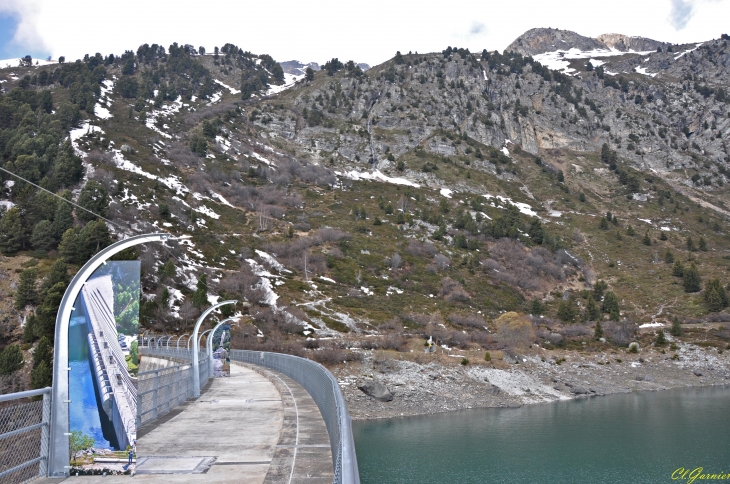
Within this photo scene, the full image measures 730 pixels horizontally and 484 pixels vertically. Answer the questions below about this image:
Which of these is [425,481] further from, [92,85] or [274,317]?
[92,85]

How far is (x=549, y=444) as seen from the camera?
27.2 metres

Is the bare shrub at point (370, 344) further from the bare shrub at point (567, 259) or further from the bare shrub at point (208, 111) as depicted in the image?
the bare shrub at point (208, 111)

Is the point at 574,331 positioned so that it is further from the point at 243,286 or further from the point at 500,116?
the point at 500,116

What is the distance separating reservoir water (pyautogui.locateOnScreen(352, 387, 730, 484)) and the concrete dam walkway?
10178 mm

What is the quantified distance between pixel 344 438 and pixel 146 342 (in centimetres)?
3938

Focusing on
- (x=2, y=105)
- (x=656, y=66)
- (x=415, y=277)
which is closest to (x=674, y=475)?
(x=415, y=277)

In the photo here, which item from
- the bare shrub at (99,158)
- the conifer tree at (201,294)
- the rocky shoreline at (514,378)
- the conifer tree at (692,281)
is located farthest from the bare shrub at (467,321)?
the bare shrub at (99,158)

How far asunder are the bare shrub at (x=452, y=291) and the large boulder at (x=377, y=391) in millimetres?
30593

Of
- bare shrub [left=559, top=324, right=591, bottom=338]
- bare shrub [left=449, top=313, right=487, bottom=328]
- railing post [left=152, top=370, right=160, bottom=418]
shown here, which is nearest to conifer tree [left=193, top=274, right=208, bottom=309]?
bare shrub [left=449, top=313, right=487, bottom=328]

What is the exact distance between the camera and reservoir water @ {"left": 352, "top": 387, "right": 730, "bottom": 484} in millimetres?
22703

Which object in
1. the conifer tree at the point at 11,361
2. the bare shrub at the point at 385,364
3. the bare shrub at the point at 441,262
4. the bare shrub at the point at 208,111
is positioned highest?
the bare shrub at the point at 208,111

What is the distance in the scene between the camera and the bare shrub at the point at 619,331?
193 ft

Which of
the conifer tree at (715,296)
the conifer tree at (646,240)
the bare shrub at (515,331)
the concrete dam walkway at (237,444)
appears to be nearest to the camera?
the concrete dam walkway at (237,444)

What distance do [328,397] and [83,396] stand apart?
4561 millimetres
